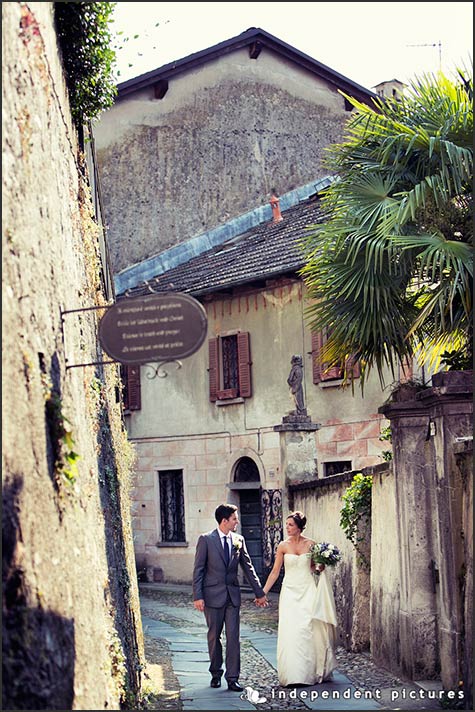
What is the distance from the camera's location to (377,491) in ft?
42.2

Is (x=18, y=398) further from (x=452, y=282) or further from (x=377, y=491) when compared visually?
(x=377, y=491)

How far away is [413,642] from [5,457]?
6.80 meters

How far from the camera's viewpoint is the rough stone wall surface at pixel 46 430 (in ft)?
17.2

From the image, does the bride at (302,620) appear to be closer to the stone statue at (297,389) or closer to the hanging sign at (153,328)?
the hanging sign at (153,328)

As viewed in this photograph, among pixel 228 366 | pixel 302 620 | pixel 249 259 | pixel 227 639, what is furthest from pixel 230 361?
pixel 227 639

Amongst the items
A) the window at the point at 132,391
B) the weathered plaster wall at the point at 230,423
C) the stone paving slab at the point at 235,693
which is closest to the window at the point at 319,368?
the weathered plaster wall at the point at 230,423

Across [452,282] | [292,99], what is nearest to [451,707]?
[452,282]

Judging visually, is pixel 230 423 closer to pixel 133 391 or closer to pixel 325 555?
pixel 133 391

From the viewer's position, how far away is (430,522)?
11.1m

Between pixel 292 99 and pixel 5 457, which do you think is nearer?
pixel 5 457

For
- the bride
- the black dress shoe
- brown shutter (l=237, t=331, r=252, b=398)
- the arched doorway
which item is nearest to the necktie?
the bride

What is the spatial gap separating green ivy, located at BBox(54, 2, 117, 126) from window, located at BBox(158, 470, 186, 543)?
1710cm

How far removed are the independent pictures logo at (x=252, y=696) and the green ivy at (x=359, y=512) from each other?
3560mm

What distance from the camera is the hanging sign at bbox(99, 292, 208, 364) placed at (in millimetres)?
6316
